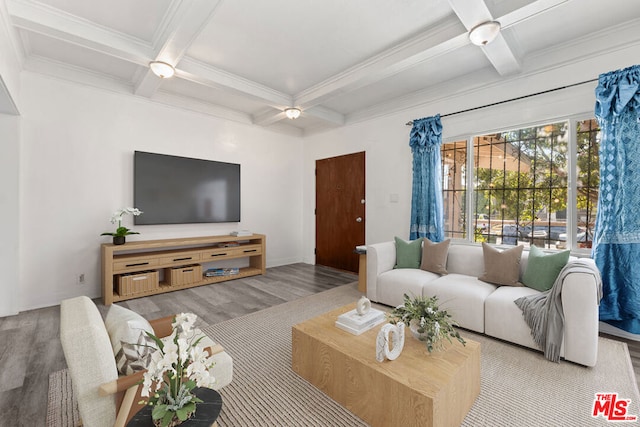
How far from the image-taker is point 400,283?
3.22m

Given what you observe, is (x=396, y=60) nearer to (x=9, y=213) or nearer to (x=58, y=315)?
(x=9, y=213)

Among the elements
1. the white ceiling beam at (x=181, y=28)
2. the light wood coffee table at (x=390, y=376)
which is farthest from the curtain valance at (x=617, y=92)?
the white ceiling beam at (x=181, y=28)

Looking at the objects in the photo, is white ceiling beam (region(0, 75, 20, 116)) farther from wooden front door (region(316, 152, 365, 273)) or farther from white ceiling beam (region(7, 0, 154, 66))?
wooden front door (region(316, 152, 365, 273))

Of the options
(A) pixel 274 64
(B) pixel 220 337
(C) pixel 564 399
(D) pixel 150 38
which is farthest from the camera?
(A) pixel 274 64

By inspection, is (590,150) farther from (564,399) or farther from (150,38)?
(150,38)

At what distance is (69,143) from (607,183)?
5.71m

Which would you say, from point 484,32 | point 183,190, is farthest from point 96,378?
point 183,190

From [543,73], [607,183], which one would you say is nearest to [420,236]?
[607,183]

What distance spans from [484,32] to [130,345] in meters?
3.15

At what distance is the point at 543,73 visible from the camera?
10.1ft

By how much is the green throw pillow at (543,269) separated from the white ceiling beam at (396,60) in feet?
6.78

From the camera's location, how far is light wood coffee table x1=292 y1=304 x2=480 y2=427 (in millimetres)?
1419

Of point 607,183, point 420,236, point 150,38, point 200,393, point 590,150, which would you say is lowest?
point 200,393
